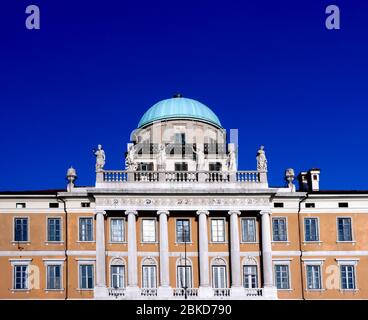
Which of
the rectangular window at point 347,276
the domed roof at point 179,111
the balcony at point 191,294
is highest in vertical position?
the domed roof at point 179,111

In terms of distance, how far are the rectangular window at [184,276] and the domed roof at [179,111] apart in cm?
1391

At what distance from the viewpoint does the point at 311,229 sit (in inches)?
2399

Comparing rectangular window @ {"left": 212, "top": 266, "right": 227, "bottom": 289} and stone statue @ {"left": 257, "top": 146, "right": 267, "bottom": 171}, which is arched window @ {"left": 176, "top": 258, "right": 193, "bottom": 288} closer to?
rectangular window @ {"left": 212, "top": 266, "right": 227, "bottom": 289}

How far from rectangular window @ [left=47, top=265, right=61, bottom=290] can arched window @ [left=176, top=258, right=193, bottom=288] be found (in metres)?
7.98

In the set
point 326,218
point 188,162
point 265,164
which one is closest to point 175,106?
point 188,162

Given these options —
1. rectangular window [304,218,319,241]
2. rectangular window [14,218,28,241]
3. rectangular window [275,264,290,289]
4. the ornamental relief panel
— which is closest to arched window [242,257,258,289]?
rectangular window [275,264,290,289]

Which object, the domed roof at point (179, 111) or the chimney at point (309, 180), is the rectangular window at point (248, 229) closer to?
the chimney at point (309, 180)

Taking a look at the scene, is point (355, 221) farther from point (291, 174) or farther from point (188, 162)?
point (188, 162)

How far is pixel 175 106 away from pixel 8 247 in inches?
723

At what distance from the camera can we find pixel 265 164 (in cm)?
6125

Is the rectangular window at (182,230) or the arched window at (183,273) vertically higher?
the rectangular window at (182,230)

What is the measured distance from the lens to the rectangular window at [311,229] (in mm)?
60766

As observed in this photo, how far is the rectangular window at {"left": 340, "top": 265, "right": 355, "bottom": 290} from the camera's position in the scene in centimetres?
5985

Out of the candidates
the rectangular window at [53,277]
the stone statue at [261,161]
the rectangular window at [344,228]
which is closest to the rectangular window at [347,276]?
the rectangular window at [344,228]
